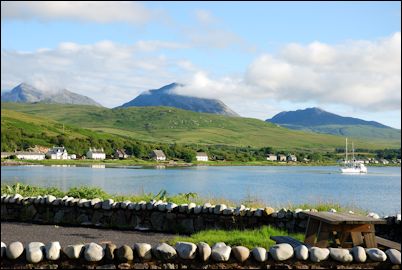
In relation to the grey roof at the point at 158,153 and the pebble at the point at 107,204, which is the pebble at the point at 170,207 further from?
the grey roof at the point at 158,153

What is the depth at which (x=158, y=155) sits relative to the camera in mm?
146875

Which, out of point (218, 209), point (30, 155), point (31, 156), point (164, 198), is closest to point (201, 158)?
point (31, 156)

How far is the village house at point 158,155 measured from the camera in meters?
145

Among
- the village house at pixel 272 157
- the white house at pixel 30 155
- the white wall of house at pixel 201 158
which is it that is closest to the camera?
the white house at pixel 30 155

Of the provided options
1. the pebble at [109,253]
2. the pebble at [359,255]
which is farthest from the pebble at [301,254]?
the pebble at [109,253]

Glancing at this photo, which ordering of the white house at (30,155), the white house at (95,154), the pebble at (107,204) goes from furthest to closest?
the white house at (95,154), the white house at (30,155), the pebble at (107,204)

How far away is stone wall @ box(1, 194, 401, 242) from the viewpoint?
12.3m

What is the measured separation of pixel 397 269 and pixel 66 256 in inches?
185

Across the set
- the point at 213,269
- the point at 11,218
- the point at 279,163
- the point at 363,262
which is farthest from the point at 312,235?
the point at 279,163

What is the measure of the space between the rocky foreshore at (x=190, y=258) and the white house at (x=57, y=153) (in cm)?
13666

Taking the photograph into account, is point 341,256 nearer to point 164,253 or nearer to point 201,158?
point 164,253

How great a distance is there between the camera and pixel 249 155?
168 metres

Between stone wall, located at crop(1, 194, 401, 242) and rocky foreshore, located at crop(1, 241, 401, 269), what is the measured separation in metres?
4.17

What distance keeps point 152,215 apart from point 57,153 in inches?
5365
